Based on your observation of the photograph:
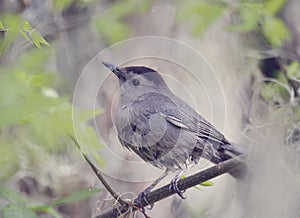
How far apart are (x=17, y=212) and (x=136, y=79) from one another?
719mm

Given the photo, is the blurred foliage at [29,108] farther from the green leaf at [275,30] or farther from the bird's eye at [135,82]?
the green leaf at [275,30]

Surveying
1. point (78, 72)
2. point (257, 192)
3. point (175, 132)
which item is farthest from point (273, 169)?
point (78, 72)

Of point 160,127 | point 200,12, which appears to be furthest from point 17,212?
point 200,12

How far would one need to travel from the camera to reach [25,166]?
16.7ft

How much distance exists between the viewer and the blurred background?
113 inches

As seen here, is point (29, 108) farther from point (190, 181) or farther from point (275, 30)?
point (275, 30)

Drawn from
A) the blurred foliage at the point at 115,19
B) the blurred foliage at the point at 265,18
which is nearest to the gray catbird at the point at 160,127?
the blurred foliage at the point at 265,18

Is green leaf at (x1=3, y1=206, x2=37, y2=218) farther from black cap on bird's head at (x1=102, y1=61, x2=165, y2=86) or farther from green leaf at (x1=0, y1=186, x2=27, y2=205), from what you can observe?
black cap on bird's head at (x1=102, y1=61, x2=165, y2=86)

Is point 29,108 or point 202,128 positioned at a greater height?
point 29,108

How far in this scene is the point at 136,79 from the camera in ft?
9.77

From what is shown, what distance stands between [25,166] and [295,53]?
2015mm

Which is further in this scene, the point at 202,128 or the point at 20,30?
the point at 202,128

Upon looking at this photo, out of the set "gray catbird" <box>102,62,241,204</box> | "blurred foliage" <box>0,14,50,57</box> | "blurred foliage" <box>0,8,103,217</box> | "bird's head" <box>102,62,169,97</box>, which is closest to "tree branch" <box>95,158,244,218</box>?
"gray catbird" <box>102,62,241,204</box>

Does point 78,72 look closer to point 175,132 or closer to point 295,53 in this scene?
point 295,53
